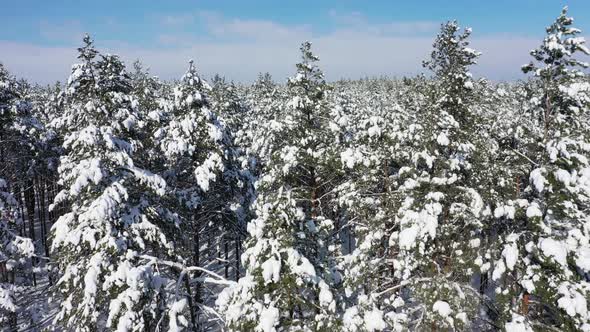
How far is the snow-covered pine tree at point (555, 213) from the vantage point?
31.9ft

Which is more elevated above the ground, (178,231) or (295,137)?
(295,137)

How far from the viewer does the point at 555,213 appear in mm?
10719

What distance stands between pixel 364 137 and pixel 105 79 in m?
9.82

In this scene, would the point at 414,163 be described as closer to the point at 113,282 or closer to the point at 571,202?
the point at 571,202

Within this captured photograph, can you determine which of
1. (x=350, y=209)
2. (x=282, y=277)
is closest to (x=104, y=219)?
(x=282, y=277)

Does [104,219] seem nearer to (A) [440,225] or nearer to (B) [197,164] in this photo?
(B) [197,164]

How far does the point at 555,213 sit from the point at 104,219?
1254 centimetres

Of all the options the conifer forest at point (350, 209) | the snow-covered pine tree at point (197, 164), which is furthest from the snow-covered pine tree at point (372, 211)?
the snow-covered pine tree at point (197, 164)

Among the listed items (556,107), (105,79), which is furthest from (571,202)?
(105,79)

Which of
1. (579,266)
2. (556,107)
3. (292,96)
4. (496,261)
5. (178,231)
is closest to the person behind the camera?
(579,266)

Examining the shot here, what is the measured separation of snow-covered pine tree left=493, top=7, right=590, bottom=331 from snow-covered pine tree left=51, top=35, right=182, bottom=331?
938cm

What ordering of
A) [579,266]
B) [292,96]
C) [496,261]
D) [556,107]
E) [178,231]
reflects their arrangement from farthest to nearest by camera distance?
[292,96]
[178,231]
[556,107]
[496,261]
[579,266]

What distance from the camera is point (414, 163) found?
12.3 meters

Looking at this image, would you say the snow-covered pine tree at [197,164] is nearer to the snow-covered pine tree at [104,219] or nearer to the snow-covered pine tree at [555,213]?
the snow-covered pine tree at [104,219]
